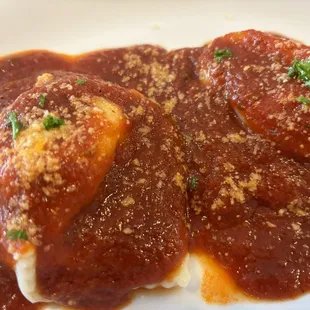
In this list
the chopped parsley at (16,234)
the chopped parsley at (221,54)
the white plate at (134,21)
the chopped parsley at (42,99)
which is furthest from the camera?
the white plate at (134,21)

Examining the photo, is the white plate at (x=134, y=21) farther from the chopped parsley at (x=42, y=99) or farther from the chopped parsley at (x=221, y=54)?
the chopped parsley at (x=42, y=99)

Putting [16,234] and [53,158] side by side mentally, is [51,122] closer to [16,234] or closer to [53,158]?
[53,158]

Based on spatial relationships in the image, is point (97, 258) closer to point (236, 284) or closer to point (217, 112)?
point (236, 284)

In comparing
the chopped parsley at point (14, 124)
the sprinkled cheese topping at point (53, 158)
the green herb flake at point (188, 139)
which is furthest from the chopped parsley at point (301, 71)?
the chopped parsley at point (14, 124)

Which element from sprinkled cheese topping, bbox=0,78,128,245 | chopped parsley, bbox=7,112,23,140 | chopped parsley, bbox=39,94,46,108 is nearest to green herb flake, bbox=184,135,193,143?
sprinkled cheese topping, bbox=0,78,128,245

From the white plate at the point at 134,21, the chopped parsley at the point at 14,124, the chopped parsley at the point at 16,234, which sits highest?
the white plate at the point at 134,21

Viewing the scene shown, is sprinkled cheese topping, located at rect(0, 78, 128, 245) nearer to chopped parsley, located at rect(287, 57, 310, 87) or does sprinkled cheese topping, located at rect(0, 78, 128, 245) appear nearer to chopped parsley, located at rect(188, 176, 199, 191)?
chopped parsley, located at rect(188, 176, 199, 191)

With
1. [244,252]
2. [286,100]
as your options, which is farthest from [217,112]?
[244,252]
